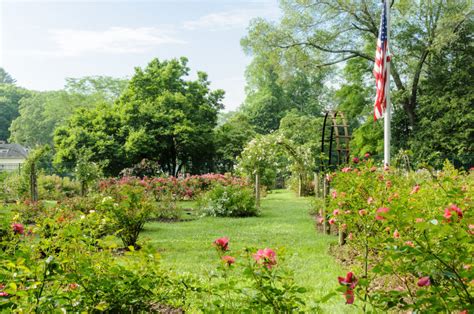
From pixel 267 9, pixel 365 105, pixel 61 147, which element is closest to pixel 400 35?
pixel 365 105

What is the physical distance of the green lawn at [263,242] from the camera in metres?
5.22

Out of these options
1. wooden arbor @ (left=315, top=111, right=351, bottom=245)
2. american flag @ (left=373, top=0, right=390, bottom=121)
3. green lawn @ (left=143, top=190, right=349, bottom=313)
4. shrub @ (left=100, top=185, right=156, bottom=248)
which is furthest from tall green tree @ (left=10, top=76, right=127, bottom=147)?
shrub @ (left=100, top=185, right=156, bottom=248)

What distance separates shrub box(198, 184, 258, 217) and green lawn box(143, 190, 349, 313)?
480 mm

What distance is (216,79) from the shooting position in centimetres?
2812

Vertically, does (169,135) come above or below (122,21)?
below

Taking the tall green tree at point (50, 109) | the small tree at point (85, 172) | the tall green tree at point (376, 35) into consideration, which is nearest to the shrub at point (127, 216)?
the small tree at point (85, 172)

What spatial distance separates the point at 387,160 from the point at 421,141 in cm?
1337

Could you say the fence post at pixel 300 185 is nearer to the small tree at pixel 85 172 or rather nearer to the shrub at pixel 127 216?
the small tree at pixel 85 172

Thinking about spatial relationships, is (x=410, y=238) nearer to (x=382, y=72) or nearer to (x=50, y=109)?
(x=382, y=72)

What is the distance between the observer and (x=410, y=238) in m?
2.21

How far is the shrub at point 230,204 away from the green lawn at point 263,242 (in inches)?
18.9

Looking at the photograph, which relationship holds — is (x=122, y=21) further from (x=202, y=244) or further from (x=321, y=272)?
(x=321, y=272)

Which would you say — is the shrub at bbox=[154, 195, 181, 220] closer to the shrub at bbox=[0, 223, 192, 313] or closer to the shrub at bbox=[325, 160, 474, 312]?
the shrub at bbox=[325, 160, 474, 312]

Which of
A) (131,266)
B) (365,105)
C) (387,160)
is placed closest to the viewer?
(131,266)
